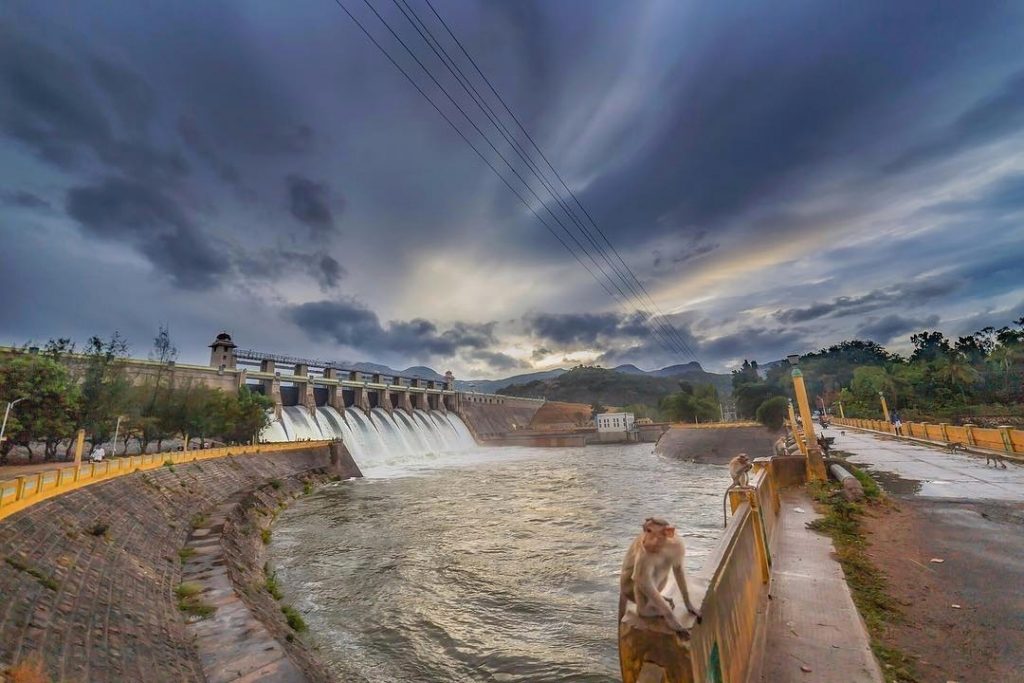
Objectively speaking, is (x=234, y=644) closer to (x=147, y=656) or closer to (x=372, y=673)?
(x=147, y=656)

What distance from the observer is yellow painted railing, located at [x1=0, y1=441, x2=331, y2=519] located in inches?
424

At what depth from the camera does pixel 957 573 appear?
7.69 meters

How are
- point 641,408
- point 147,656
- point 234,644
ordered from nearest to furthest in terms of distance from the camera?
point 147,656
point 234,644
point 641,408

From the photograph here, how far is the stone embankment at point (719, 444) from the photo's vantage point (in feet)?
151

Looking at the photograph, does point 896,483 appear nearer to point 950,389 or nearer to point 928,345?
point 950,389

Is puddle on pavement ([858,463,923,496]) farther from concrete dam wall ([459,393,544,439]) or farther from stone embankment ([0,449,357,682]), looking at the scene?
concrete dam wall ([459,393,544,439])

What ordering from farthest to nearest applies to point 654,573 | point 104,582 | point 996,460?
point 996,460
point 104,582
point 654,573

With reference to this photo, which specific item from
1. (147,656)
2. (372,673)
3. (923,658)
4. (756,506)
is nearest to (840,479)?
(756,506)

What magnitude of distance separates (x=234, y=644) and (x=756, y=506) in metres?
10.3

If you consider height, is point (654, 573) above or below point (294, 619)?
above

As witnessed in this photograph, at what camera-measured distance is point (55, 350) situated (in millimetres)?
30562

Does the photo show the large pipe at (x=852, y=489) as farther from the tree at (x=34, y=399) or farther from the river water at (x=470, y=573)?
the tree at (x=34, y=399)

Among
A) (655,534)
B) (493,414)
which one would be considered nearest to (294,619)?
(655,534)

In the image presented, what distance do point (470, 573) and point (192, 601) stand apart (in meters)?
7.45
